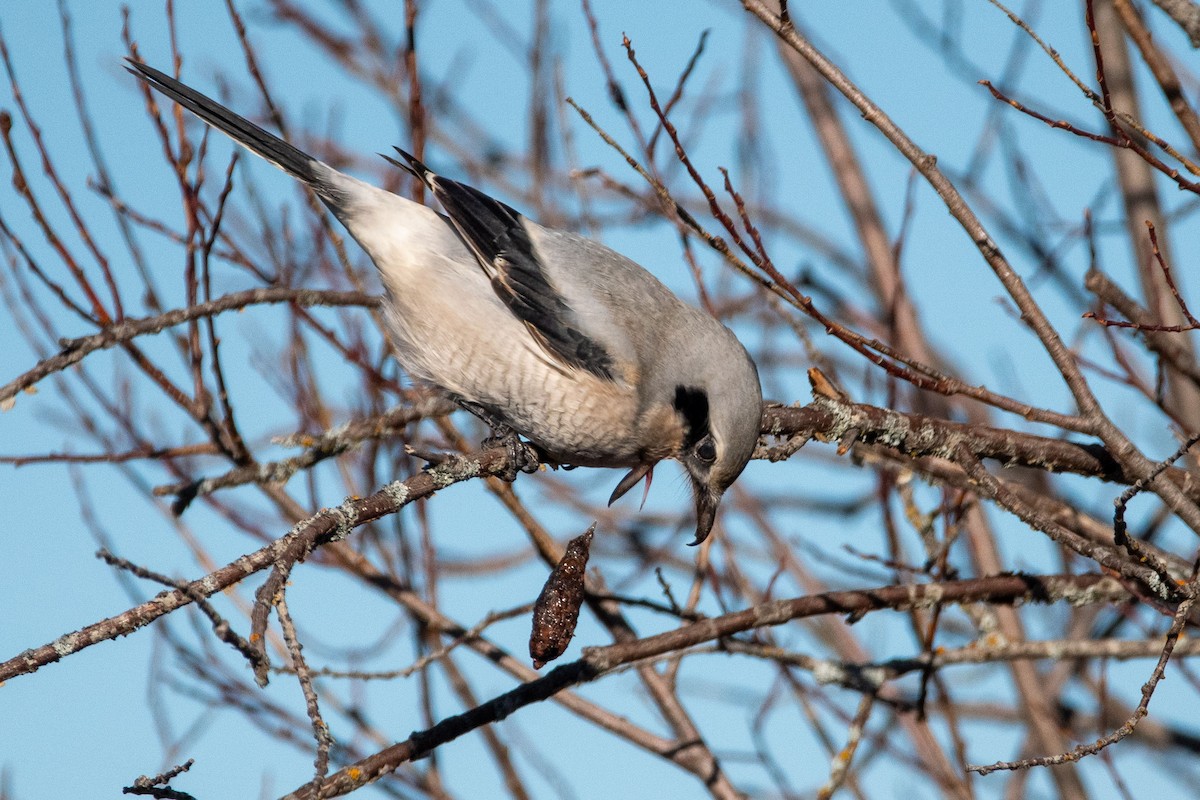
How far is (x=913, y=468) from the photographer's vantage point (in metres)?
3.00

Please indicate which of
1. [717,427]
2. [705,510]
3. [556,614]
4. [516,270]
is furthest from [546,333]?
[556,614]

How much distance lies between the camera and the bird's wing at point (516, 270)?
2.90 metres

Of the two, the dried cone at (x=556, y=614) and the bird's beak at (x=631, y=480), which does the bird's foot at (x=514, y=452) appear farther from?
the dried cone at (x=556, y=614)

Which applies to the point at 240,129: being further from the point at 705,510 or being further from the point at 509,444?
the point at 705,510

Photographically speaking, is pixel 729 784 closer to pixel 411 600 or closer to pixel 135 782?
pixel 411 600

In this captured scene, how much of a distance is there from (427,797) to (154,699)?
4.16 ft

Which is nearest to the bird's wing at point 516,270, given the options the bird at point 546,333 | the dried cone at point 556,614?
the bird at point 546,333

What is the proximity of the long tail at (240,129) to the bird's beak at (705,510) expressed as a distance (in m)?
1.42

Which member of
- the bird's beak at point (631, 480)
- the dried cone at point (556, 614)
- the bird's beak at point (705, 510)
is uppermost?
the bird's beak at point (631, 480)

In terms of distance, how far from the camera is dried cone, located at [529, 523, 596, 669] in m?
2.13

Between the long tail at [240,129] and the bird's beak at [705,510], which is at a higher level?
the long tail at [240,129]

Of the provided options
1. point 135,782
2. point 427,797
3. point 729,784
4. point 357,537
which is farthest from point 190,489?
point 729,784

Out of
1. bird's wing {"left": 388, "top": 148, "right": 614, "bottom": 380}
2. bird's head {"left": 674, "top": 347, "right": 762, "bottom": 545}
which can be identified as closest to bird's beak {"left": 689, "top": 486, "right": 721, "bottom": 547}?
bird's head {"left": 674, "top": 347, "right": 762, "bottom": 545}

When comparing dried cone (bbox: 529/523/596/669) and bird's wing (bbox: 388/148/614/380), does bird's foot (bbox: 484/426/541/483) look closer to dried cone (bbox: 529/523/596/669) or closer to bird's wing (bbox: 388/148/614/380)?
bird's wing (bbox: 388/148/614/380)
